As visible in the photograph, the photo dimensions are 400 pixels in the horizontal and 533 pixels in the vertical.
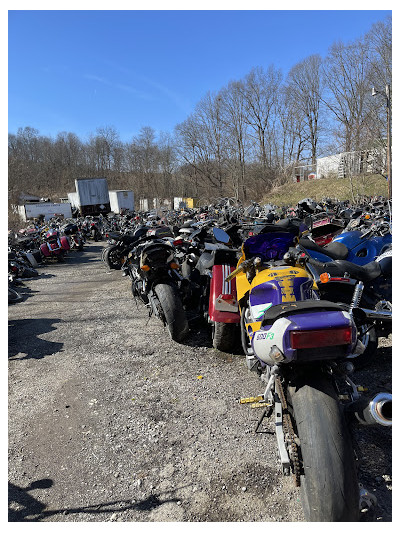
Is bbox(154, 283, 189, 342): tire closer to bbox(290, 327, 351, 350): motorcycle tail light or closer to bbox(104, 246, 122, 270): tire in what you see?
bbox(290, 327, 351, 350): motorcycle tail light

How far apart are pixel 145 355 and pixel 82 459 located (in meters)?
1.58

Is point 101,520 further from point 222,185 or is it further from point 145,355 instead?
point 222,185

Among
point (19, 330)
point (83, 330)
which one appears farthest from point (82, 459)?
point (19, 330)

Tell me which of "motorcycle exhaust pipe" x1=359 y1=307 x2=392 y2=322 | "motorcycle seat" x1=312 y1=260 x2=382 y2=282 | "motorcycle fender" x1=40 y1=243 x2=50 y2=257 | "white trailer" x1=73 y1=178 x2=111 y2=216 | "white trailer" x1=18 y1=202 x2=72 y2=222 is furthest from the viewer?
"white trailer" x1=18 y1=202 x2=72 y2=222

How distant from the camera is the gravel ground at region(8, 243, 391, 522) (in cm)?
191

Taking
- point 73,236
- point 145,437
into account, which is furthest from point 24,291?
point 73,236

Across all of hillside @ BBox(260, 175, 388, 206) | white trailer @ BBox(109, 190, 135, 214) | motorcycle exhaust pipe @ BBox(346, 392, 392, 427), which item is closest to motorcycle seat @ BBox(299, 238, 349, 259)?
motorcycle exhaust pipe @ BBox(346, 392, 392, 427)

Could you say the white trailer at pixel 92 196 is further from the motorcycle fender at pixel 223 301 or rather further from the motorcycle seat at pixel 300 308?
the motorcycle seat at pixel 300 308

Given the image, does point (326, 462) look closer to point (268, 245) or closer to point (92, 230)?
point (268, 245)

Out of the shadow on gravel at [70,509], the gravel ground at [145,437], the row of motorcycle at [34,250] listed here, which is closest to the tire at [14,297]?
the row of motorcycle at [34,250]

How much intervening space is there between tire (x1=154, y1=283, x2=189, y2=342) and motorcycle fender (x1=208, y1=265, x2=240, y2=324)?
1.56ft

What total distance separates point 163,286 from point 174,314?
0.41 meters

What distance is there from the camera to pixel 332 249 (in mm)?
4414

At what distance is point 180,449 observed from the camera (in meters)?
2.34
